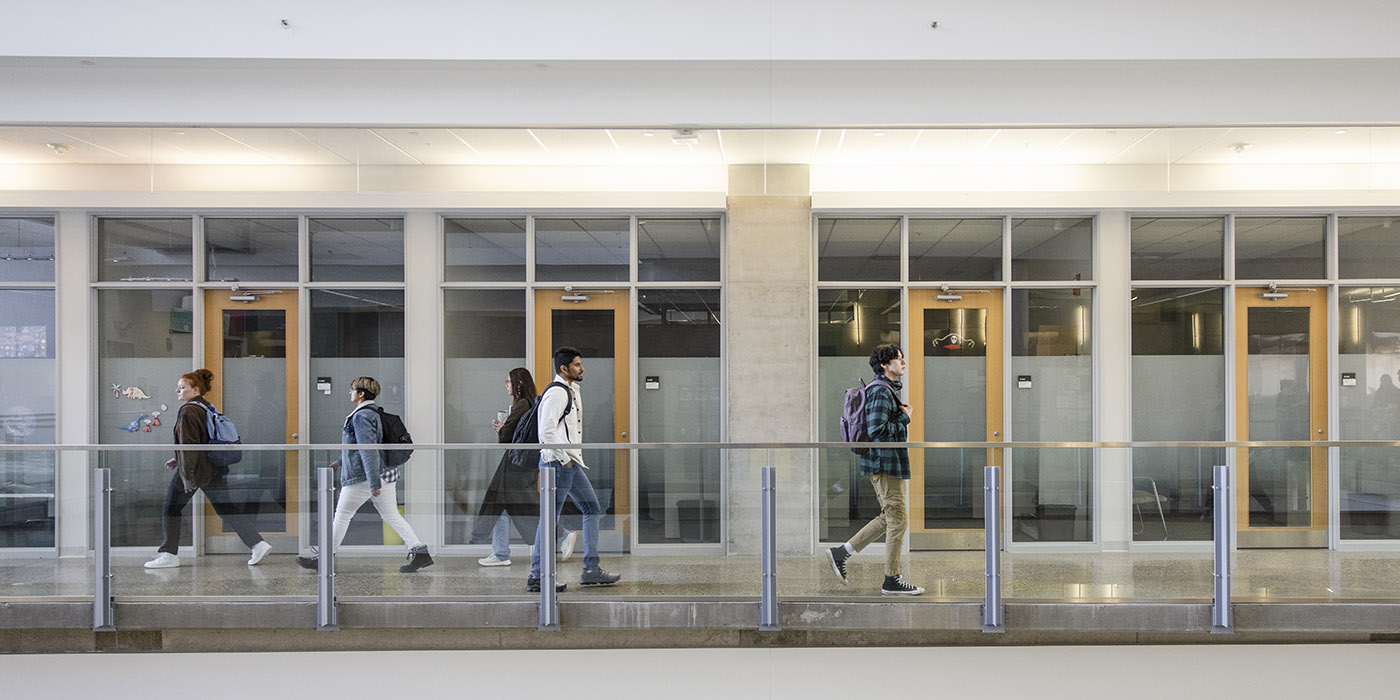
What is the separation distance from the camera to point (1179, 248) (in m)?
8.66

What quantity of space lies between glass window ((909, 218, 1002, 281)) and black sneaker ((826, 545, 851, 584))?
354 centimetres

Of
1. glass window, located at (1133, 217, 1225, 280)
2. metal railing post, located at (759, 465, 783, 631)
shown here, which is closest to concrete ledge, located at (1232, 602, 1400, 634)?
metal railing post, located at (759, 465, 783, 631)

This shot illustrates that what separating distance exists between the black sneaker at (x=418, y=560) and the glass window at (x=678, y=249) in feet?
11.8

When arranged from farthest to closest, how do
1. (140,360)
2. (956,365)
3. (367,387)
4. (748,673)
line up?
1. (956,365)
2. (140,360)
3. (367,387)
4. (748,673)

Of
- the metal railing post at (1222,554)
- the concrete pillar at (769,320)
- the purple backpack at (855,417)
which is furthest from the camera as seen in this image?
the concrete pillar at (769,320)

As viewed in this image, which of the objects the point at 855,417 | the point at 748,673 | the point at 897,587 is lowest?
the point at 748,673

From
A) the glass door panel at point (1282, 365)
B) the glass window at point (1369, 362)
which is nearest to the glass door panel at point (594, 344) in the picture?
the glass door panel at point (1282, 365)

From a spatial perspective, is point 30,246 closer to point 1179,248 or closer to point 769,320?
point 769,320

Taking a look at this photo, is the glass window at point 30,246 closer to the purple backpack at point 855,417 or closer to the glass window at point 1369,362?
the purple backpack at point 855,417

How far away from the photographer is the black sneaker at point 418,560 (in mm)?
6297

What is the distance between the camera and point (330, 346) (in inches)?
343

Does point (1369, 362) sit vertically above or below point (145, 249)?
below

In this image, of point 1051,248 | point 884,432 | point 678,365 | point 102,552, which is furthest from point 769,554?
point 102,552

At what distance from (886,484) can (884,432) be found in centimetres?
39
